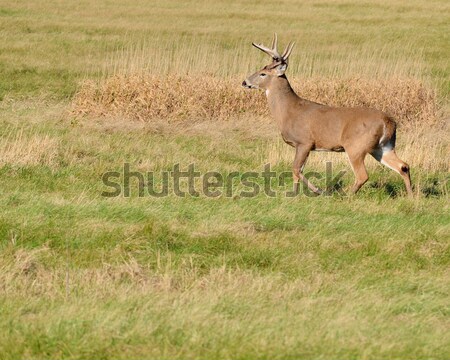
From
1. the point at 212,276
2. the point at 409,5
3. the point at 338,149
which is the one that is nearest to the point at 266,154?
the point at 338,149

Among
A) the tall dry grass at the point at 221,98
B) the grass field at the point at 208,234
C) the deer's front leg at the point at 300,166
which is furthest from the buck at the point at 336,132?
the tall dry grass at the point at 221,98

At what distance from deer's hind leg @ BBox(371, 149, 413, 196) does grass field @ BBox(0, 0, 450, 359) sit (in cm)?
27

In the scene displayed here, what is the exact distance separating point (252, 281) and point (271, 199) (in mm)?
3246

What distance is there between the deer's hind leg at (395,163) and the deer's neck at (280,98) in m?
1.39

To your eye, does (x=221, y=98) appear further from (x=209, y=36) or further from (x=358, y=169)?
(x=209, y=36)

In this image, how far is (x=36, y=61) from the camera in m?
24.5

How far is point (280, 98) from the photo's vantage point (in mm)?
12172

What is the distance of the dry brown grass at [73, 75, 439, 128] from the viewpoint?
56.0 feet

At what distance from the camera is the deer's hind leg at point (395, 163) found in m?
11.1

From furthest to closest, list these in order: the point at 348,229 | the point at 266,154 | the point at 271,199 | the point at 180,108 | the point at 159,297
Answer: the point at 180,108 → the point at 266,154 → the point at 271,199 → the point at 348,229 → the point at 159,297

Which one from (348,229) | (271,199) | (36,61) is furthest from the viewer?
(36,61)

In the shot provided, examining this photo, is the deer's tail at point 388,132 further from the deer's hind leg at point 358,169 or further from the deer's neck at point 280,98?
the deer's neck at point 280,98

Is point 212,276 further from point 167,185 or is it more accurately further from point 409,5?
point 409,5

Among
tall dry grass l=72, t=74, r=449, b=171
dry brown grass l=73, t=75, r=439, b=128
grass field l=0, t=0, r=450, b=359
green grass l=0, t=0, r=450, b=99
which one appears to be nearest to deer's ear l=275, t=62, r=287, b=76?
grass field l=0, t=0, r=450, b=359
